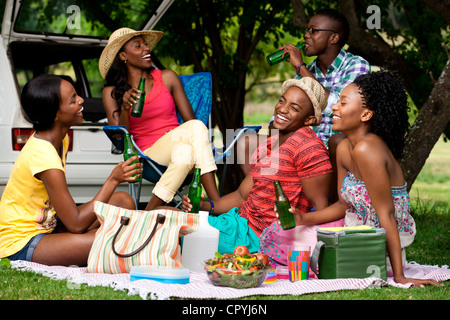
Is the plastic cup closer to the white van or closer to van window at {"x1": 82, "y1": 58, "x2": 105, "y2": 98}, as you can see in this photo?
the white van

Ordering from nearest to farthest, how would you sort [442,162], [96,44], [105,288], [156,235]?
[105,288], [156,235], [96,44], [442,162]

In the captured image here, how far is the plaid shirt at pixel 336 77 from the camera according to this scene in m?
5.03

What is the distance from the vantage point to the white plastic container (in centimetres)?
431

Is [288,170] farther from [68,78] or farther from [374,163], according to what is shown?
[68,78]

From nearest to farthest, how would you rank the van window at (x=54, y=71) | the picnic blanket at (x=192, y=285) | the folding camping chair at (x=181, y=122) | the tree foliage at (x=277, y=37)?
the picnic blanket at (x=192, y=285) → the folding camping chair at (x=181, y=122) → the van window at (x=54, y=71) → the tree foliage at (x=277, y=37)

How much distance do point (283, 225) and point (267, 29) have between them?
4.72 metres

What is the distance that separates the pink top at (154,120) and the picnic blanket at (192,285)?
161cm

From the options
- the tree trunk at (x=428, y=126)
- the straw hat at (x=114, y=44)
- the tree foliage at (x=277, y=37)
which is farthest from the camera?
the tree foliage at (x=277, y=37)

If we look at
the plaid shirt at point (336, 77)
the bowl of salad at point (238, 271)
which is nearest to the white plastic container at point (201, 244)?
the bowl of salad at point (238, 271)

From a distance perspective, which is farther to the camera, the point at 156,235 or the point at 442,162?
the point at 442,162

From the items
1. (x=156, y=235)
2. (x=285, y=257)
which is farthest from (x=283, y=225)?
(x=156, y=235)

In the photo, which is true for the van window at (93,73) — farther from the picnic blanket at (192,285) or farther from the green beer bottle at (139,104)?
the picnic blanket at (192,285)
